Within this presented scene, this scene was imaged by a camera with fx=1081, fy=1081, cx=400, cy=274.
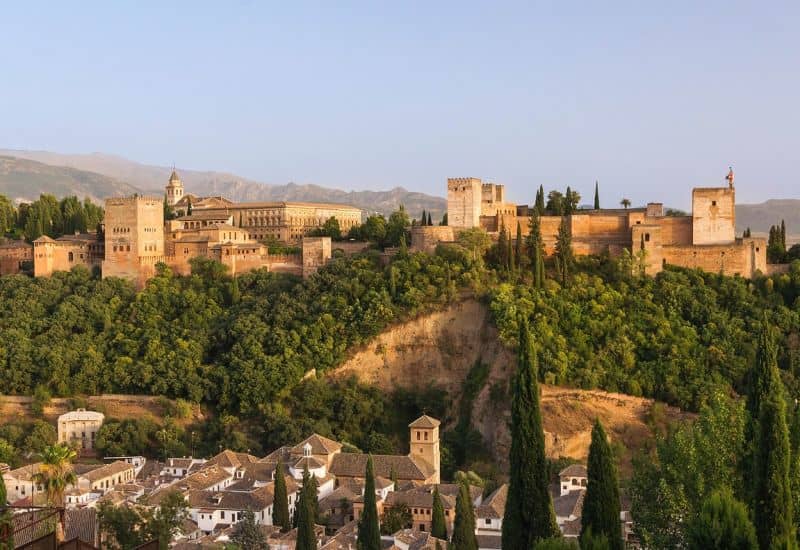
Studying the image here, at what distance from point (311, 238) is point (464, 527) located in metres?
23.4

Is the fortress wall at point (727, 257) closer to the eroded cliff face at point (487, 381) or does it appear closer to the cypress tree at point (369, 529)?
the eroded cliff face at point (487, 381)

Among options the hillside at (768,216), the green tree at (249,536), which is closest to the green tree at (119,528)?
the green tree at (249,536)

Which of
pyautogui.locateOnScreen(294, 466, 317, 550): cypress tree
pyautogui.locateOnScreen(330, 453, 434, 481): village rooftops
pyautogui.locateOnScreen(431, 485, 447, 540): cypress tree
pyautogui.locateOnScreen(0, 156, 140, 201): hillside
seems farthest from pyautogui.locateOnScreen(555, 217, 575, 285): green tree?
pyautogui.locateOnScreen(0, 156, 140, 201): hillside

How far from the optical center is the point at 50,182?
18200 centimetres

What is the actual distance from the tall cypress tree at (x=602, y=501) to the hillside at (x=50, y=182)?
161696 mm

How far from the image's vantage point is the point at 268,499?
3256 cm

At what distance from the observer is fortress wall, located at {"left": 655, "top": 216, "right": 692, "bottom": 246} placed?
45.7 m

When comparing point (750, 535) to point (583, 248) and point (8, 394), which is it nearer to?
point (583, 248)

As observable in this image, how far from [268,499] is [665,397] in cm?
1571

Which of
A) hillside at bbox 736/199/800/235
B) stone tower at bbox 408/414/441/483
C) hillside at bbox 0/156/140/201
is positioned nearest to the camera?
stone tower at bbox 408/414/441/483

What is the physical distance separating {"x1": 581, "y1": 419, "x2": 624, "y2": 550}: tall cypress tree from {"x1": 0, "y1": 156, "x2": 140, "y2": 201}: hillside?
162m

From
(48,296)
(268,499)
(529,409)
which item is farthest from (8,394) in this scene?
(529,409)

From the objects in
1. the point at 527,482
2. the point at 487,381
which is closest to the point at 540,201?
the point at 487,381

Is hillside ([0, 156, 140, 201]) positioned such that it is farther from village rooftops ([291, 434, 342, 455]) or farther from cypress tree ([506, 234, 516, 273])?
village rooftops ([291, 434, 342, 455])
